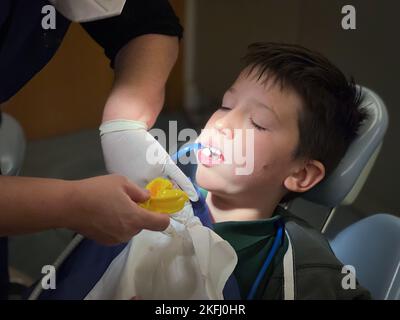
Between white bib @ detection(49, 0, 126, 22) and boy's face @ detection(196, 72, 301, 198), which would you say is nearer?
white bib @ detection(49, 0, 126, 22)

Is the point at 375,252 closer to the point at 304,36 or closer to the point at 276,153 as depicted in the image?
the point at 276,153

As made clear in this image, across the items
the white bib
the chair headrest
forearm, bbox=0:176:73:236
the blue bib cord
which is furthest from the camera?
the chair headrest

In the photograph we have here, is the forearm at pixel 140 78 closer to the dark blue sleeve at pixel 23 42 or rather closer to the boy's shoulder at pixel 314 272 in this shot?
the dark blue sleeve at pixel 23 42

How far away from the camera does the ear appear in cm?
78

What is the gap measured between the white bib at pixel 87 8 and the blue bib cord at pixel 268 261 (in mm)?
429

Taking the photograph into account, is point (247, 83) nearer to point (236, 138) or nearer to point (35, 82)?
point (236, 138)

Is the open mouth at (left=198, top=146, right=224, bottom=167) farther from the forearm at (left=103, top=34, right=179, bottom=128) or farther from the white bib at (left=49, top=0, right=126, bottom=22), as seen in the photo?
the white bib at (left=49, top=0, right=126, bottom=22)

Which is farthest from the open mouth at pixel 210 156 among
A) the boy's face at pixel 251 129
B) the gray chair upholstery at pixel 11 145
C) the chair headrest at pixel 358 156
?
the gray chair upholstery at pixel 11 145

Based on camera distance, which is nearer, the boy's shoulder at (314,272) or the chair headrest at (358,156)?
the boy's shoulder at (314,272)

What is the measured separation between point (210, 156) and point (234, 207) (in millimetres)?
112

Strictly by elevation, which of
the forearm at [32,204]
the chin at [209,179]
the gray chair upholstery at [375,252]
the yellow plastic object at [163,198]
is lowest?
the gray chair upholstery at [375,252]

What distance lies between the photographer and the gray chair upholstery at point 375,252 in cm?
75

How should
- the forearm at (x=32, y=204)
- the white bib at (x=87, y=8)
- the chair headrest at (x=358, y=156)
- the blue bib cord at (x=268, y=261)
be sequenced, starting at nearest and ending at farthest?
the forearm at (x=32, y=204)
the white bib at (x=87, y=8)
the blue bib cord at (x=268, y=261)
the chair headrest at (x=358, y=156)

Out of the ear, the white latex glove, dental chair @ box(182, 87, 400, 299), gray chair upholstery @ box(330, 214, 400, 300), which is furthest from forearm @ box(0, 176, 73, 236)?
gray chair upholstery @ box(330, 214, 400, 300)
